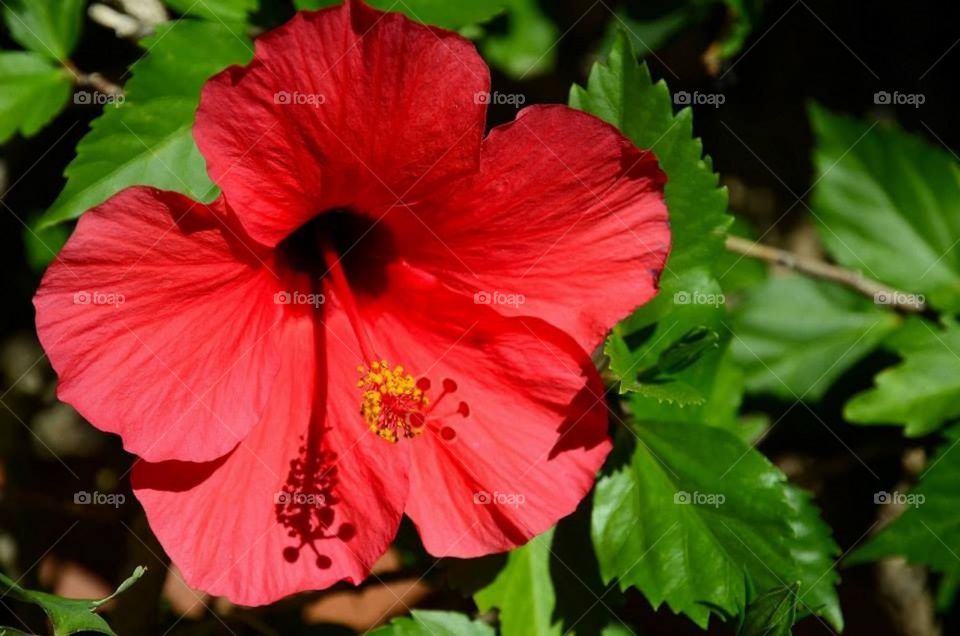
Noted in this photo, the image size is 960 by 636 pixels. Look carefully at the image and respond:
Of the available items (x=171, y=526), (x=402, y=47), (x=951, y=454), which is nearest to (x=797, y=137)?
(x=951, y=454)

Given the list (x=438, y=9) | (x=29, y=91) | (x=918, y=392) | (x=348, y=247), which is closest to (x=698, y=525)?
(x=918, y=392)

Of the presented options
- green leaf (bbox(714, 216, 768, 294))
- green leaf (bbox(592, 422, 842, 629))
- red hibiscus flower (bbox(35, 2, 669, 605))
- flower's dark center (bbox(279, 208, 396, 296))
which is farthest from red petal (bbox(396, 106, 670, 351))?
green leaf (bbox(714, 216, 768, 294))

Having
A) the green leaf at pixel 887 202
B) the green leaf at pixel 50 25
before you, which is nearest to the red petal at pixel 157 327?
the green leaf at pixel 50 25

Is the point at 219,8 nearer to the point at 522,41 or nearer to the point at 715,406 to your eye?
the point at 522,41

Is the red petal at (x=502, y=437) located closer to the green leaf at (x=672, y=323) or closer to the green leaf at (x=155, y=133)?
the green leaf at (x=672, y=323)

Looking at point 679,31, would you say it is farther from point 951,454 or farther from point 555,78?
point 951,454
